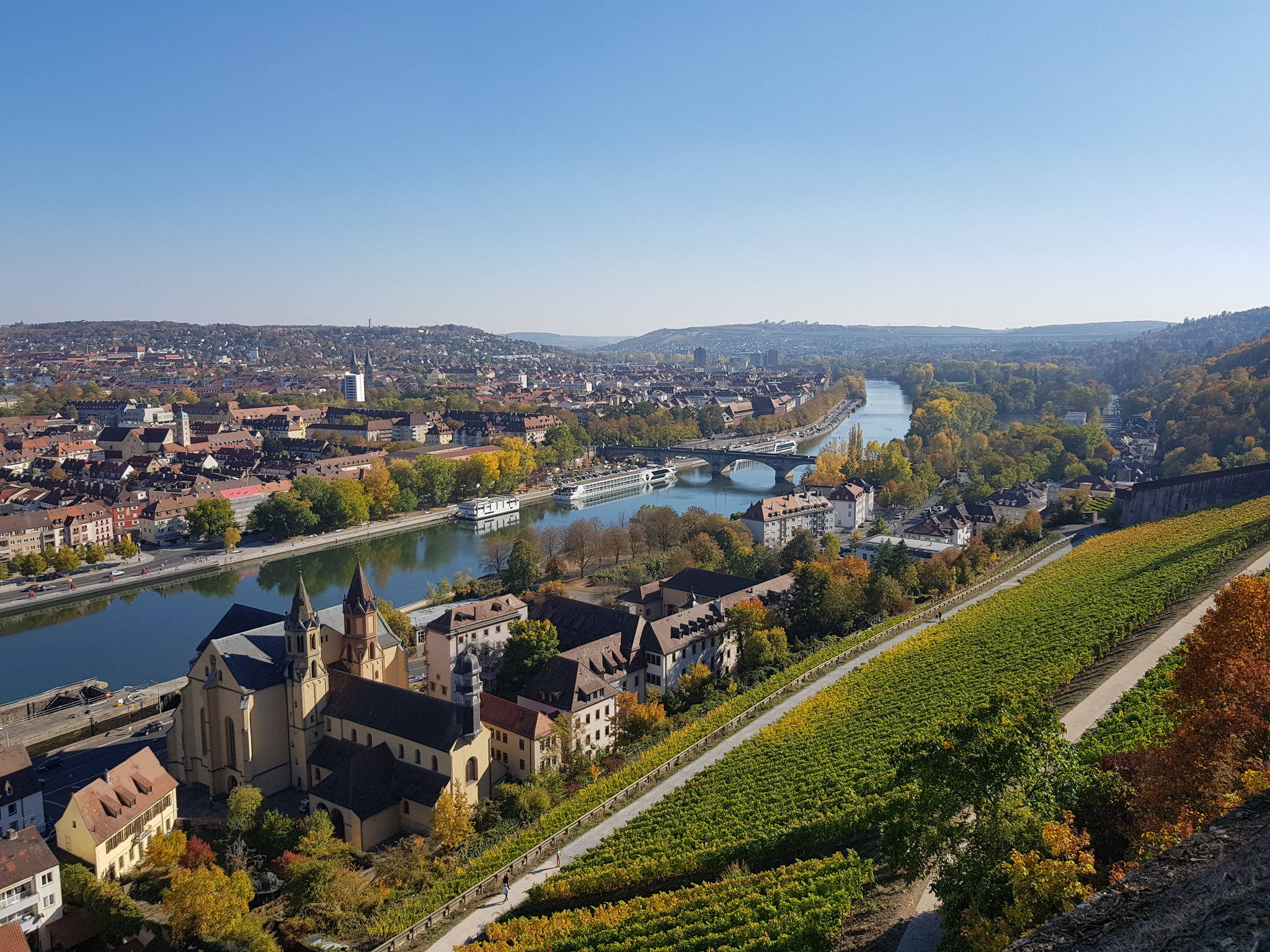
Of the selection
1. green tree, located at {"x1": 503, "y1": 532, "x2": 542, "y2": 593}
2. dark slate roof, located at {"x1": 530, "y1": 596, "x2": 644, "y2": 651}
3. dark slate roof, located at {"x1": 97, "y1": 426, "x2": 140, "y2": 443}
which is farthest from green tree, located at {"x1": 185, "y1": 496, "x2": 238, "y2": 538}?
dark slate roof, located at {"x1": 97, "y1": 426, "x2": 140, "y2": 443}

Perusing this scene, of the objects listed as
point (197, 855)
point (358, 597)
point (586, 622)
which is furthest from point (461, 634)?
point (197, 855)

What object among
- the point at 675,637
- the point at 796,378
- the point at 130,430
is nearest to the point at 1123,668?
the point at 675,637

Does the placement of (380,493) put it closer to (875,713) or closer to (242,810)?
(242,810)

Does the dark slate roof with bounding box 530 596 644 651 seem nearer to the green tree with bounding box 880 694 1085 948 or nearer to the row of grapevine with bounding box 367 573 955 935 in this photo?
the row of grapevine with bounding box 367 573 955 935

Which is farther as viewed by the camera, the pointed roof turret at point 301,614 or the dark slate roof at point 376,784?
the pointed roof turret at point 301,614

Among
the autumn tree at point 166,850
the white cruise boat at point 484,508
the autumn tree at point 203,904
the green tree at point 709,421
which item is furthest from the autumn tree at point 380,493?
the green tree at point 709,421

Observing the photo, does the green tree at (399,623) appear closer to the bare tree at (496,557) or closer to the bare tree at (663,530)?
the bare tree at (496,557)
